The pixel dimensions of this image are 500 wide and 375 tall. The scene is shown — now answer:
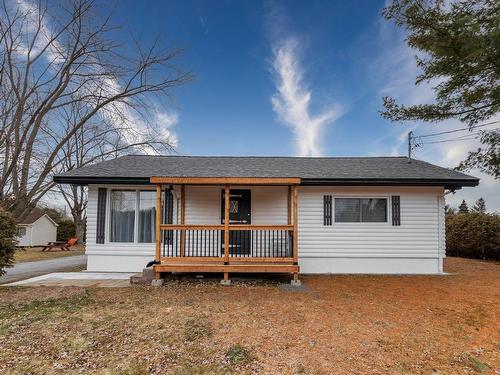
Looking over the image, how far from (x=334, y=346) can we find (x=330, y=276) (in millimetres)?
4318

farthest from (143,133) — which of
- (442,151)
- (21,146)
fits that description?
(442,151)

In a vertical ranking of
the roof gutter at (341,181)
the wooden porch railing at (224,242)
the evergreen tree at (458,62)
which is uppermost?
the evergreen tree at (458,62)

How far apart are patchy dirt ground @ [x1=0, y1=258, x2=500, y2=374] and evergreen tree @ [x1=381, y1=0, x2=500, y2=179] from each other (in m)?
5.53

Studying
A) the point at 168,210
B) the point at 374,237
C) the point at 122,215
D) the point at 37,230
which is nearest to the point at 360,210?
the point at 374,237

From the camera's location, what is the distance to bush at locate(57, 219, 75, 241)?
1054 inches

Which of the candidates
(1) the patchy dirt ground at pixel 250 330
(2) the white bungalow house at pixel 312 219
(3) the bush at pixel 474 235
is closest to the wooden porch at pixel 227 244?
(1) the patchy dirt ground at pixel 250 330

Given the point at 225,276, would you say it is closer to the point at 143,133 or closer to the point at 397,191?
the point at 397,191

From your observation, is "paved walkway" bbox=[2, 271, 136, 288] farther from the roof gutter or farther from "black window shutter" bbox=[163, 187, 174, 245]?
the roof gutter

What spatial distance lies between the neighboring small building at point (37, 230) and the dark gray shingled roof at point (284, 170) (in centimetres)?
2128

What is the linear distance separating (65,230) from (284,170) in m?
26.1

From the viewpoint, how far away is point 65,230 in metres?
26.9

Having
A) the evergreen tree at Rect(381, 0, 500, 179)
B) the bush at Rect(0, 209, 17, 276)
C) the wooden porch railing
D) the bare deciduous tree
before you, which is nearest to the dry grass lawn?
the bare deciduous tree

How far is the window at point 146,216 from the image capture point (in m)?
8.34

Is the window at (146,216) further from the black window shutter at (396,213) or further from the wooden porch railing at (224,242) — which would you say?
the black window shutter at (396,213)
